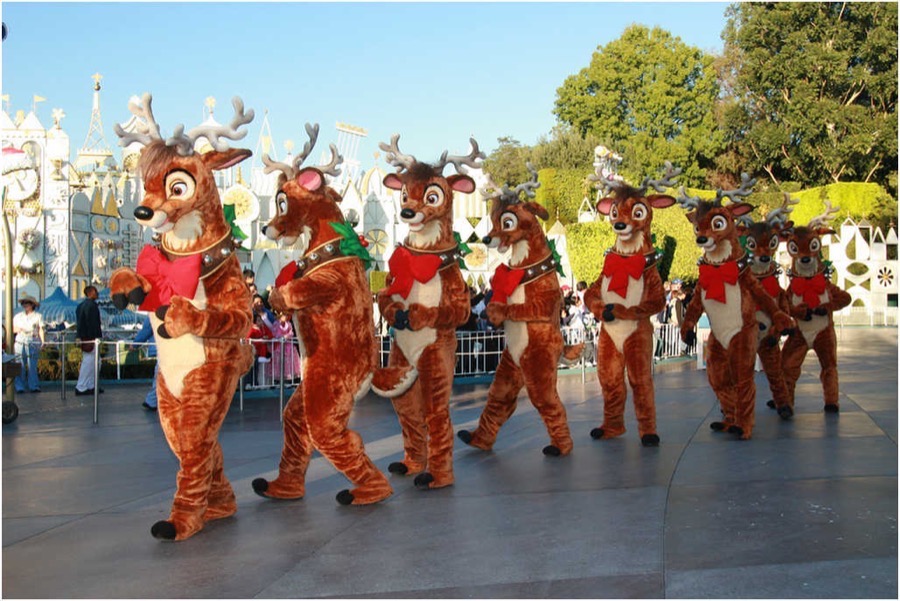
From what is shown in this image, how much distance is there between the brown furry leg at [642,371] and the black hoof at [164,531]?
4.63m

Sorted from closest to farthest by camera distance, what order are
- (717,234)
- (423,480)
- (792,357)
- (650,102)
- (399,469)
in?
1. (423,480)
2. (399,469)
3. (717,234)
4. (792,357)
5. (650,102)

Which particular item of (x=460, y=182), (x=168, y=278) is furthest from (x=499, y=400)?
(x=168, y=278)

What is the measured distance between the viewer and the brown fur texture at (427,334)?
7344 millimetres

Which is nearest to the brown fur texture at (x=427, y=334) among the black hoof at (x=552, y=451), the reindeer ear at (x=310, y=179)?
the reindeer ear at (x=310, y=179)

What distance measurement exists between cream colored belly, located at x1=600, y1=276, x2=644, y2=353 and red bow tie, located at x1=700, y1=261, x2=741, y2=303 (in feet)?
2.91

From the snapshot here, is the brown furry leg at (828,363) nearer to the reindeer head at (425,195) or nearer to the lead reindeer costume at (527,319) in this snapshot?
the lead reindeer costume at (527,319)

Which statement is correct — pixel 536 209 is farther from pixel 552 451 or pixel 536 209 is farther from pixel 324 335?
pixel 324 335

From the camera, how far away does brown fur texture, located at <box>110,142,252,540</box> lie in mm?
5828

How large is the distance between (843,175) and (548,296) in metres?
37.6

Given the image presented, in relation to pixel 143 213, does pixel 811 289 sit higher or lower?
lower

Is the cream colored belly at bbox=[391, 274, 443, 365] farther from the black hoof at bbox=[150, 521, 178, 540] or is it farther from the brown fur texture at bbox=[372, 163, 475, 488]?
the black hoof at bbox=[150, 521, 178, 540]

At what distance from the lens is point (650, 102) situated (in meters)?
46.1

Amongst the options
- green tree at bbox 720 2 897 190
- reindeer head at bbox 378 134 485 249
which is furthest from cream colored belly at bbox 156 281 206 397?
green tree at bbox 720 2 897 190

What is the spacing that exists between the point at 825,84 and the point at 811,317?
32.0 m
